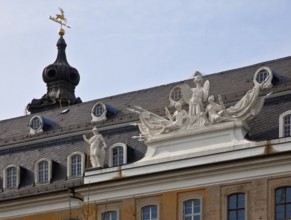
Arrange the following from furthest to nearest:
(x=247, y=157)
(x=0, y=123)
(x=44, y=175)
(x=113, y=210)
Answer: (x=0, y=123) → (x=44, y=175) → (x=113, y=210) → (x=247, y=157)

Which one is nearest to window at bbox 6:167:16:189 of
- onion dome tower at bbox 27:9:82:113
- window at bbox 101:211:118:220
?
window at bbox 101:211:118:220

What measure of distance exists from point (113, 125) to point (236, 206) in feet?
36.2

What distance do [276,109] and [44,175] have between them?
15.2m

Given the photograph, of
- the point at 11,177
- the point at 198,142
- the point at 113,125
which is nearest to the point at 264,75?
the point at 198,142

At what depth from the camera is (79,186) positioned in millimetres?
69125

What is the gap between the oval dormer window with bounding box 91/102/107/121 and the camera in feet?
242

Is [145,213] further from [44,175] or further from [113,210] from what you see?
[44,175]

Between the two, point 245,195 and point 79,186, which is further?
point 79,186

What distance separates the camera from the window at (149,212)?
66.8 meters

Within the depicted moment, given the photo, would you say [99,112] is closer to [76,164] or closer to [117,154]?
[76,164]

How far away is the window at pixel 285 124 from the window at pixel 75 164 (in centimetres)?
1303

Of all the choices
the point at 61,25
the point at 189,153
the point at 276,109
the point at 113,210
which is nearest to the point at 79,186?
the point at 113,210

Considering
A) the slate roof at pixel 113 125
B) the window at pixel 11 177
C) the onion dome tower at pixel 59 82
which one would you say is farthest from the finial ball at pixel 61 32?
the window at pixel 11 177

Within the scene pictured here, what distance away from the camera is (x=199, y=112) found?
217ft
